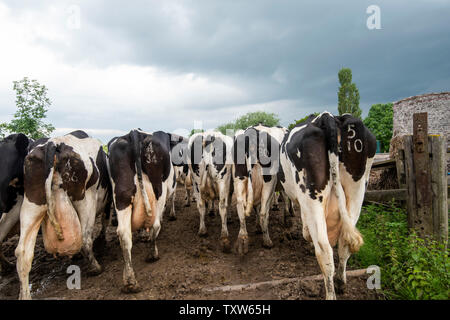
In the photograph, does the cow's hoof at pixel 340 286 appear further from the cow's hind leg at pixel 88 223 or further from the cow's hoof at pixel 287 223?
the cow's hind leg at pixel 88 223

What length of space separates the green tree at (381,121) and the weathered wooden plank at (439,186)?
134 feet

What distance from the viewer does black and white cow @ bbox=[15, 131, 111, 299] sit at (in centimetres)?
363

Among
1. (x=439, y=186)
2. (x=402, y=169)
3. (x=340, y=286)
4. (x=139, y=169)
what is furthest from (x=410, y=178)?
(x=139, y=169)

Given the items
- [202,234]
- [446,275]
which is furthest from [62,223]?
[446,275]

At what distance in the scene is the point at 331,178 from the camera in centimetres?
327

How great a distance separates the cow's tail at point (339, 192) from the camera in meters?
3.22

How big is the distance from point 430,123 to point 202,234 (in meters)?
19.7

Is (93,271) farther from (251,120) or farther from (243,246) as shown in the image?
(251,120)

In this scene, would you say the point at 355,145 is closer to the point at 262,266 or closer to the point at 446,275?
the point at 446,275

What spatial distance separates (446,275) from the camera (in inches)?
129

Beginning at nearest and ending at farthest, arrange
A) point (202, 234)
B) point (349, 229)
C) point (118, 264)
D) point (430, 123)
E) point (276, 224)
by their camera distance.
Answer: point (349, 229), point (118, 264), point (202, 234), point (276, 224), point (430, 123)

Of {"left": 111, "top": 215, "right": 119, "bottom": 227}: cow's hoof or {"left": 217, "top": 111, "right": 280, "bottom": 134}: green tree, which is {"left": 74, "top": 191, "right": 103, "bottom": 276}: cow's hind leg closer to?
{"left": 111, "top": 215, "right": 119, "bottom": 227}: cow's hoof

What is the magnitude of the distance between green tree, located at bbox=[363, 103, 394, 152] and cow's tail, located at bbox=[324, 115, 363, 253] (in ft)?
141

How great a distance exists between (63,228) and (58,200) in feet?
1.51
